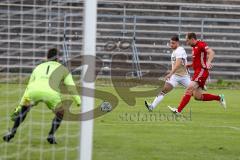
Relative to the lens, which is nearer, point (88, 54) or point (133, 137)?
point (88, 54)

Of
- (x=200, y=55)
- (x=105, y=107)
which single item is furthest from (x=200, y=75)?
(x=105, y=107)

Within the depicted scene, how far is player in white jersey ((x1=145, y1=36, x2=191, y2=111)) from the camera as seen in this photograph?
15.5 m

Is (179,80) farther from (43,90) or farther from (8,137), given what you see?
(8,137)

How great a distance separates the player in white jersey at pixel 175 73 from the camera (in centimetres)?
1548

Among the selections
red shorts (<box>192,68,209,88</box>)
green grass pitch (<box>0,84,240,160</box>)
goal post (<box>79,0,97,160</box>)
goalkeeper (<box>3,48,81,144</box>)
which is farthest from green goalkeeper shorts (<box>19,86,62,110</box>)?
red shorts (<box>192,68,209,88</box>)

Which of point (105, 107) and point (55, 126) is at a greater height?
point (55, 126)

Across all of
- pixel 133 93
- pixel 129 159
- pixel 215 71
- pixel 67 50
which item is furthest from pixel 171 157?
pixel 215 71

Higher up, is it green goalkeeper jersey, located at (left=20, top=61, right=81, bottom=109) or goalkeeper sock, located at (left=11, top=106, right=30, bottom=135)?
green goalkeeper jersey, located at (left=20, top=61, right=81, bottom=109)

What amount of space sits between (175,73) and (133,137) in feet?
16.0

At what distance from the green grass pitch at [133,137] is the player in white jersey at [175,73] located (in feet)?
1.35

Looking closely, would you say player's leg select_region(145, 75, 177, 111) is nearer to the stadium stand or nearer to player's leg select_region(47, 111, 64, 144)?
player's leg select_region(47, 111, 64, 144)

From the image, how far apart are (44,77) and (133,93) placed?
39.1 ft

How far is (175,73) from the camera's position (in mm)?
16047

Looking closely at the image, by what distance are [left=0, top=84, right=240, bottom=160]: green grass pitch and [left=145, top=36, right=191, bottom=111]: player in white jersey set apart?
1.35 feet
